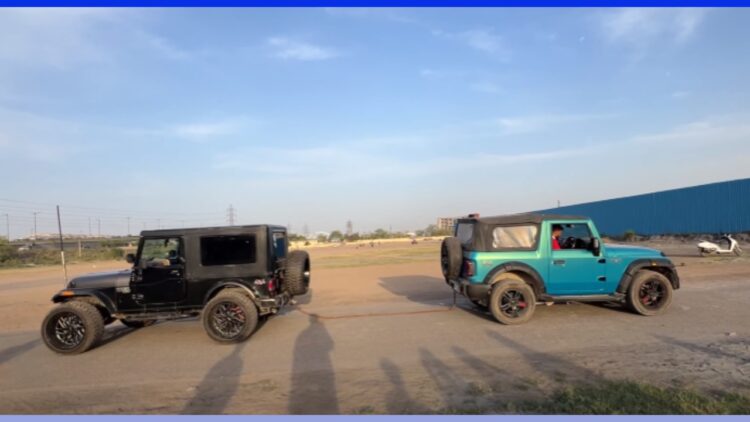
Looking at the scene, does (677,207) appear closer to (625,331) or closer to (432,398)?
(625,331)

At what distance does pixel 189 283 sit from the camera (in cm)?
746

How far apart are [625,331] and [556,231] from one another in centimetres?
208

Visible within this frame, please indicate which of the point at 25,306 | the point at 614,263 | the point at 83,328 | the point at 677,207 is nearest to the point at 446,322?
the point at 614,263

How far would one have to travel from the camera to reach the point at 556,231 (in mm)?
8211

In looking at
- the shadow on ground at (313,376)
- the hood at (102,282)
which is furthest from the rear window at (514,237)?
the hood at (102,282)

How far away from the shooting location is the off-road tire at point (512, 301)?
25.2 feet

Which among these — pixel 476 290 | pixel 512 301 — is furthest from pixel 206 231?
pixel 512 301

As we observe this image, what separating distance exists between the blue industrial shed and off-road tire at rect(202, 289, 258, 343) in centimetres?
3499

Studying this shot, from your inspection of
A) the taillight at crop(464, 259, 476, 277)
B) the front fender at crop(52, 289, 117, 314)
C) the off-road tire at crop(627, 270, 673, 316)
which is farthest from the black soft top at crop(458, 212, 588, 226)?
the front fender at crop(52, 289, 117, 314)

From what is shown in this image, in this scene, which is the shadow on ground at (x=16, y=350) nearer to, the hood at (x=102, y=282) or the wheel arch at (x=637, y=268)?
the hood at (x=102, y=282)

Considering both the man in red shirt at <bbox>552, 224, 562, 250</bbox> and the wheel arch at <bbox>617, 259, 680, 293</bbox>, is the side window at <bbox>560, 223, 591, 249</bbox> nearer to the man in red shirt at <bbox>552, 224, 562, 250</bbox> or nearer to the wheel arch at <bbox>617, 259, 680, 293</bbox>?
the man in red shirt at <bbox>552, 224, 562, 250</bbox>

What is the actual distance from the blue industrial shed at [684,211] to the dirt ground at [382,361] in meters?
27.3

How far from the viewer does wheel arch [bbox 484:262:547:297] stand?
25.7ft

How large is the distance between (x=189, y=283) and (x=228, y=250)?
2.71 ft
